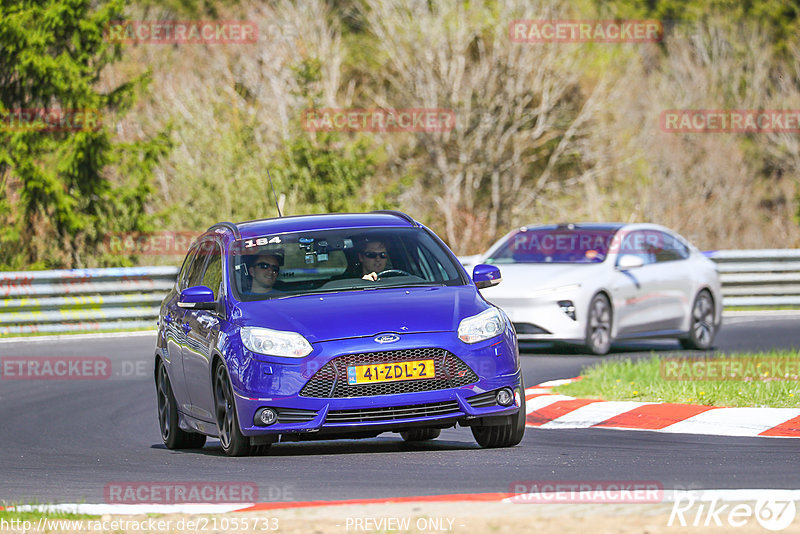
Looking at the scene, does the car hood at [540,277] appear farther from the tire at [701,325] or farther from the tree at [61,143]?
the tree at [61,143]

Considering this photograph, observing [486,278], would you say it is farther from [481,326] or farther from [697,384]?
[697,384]

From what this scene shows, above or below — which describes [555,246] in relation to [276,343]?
below

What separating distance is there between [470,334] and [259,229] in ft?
6.88

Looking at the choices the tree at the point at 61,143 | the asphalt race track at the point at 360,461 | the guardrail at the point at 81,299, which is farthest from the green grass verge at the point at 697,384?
the tree at the point at 61,143

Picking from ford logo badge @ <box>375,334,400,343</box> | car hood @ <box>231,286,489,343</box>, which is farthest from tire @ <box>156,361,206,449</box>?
ford logo badge @ <box>375,334,400,343</box>

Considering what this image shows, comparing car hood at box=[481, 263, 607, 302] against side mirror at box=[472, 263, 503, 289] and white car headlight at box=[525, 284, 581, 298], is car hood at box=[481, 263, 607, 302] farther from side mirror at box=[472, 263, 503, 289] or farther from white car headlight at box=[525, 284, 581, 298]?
side mirror at box=[472, 263, 503, 289]

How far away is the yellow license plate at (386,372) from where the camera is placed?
8.93 metres

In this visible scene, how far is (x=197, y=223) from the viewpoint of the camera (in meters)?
29.9

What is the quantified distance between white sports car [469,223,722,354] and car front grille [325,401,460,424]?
27.3 feet

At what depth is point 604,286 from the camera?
17828mm

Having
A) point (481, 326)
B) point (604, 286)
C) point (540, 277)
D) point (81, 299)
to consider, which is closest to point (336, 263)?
point (481, 326)

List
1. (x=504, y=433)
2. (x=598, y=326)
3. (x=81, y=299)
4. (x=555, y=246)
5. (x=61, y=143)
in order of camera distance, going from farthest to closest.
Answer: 1. (x=61, y=143)
2. (x=81, y=299)
3. (x=555, y=246)
4. (x=598, y=326)
5. (x=504, y=433)

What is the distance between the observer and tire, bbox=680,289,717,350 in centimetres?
1891

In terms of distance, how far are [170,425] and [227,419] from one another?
1.67 metres
